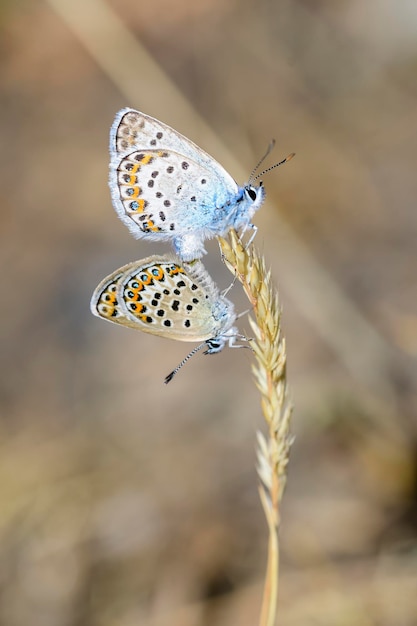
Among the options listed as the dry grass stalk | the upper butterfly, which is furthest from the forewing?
the dry grass stalk

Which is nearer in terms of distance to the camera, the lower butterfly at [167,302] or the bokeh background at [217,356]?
the lower butterfly at [167,302]

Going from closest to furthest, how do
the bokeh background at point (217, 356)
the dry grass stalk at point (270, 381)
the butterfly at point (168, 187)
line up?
the dry grass stalk at point (270, 381)
the butterfly at point (168, 187)
the bokeh background at point (217, 356)

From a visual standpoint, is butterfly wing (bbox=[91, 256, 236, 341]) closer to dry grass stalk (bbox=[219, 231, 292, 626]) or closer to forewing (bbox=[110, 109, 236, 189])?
dry grass stalk (bbox=[219, 231, 292, 626])

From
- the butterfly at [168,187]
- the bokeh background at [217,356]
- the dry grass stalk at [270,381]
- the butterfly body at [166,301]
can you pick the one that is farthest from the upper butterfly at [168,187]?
the bokeh background at [217,356]

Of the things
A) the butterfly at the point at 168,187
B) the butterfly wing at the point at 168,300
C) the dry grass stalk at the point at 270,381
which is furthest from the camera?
the butterfly at the point at 168,187

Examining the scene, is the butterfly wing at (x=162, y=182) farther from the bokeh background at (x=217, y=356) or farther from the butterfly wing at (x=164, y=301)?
the bokeh background at (x=217, y=356)

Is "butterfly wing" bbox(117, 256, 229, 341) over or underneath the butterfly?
underneath

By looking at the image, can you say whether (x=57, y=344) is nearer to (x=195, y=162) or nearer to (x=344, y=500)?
(x=344, y=500)
